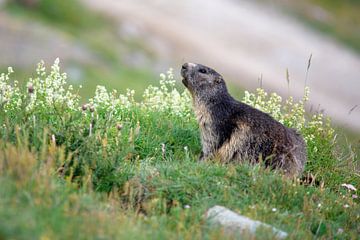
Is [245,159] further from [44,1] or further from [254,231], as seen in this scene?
[44,1]

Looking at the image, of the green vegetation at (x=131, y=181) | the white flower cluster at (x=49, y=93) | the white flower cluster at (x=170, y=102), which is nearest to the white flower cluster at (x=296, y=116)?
→ the green vegetation at (x=131, y=181)

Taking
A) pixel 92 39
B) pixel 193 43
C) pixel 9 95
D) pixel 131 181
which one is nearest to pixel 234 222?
pixel 131 181

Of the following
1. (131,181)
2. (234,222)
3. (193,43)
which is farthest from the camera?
(193,43)

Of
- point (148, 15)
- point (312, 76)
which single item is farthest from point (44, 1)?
point (312, 76)

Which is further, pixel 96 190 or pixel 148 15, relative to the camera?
pixel 148 15

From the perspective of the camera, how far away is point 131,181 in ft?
25.5

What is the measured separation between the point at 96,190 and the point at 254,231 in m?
1.76

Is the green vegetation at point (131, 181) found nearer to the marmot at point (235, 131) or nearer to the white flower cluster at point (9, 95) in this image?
the white flower cluster at point (9, 95)

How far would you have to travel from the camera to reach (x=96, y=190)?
7.66m

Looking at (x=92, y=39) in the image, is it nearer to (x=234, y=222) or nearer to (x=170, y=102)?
(x=170, y=102)

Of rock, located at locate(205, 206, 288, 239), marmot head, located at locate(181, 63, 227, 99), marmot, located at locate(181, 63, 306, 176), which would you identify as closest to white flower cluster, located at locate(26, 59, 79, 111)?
marmot head, located at locate(181, 63, 227, 99)

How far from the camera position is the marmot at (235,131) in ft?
29.4

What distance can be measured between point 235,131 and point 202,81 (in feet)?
3.22

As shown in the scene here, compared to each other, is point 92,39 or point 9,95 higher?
point 9,95
